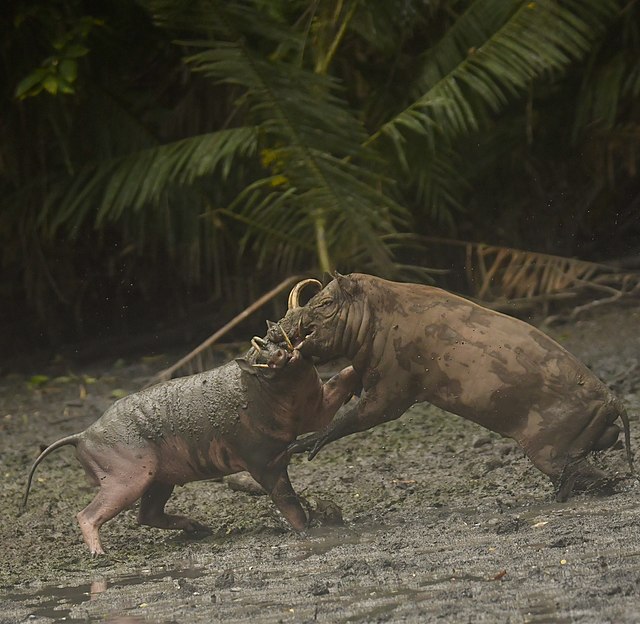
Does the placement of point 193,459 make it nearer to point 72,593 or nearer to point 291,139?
point 72,593

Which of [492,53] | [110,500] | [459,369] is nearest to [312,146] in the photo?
[492,53]

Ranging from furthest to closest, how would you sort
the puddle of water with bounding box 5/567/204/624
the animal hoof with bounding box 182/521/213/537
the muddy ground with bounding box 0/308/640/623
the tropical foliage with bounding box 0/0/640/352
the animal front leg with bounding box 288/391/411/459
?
the tropical foliage with bounding box 0/0/640/352 < the animal hoof with bounding box 182/521/213/537 < the animal front leg with bounding box 288/391/411/459 < the puddle of water with bounding box 5/567/204/624 < the muddy ground with bounding box 0/308/640/623

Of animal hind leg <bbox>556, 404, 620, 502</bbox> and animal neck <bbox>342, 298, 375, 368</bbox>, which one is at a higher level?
→ animal neck <bbox>342, 298, 375, 368</bbox>

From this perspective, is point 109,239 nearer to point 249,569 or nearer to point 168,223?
point 168,223

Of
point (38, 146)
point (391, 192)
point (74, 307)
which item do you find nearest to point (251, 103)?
point (391, 192)

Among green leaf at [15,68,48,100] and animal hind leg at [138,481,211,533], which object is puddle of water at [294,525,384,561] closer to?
animal hind leg at [138,481,211,533]

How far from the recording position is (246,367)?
5602 millimetres

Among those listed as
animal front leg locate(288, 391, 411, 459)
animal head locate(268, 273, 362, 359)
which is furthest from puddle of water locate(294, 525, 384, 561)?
animal head locate(268, 273, 362, 359)

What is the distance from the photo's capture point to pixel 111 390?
8945 mm

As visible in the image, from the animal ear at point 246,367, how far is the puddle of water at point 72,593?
94 cm

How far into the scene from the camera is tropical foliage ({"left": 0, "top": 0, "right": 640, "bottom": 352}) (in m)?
7.96

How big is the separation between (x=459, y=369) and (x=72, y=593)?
180 cm

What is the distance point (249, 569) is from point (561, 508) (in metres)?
1.29

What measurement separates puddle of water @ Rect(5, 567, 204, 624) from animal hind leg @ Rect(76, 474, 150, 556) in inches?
23.4
